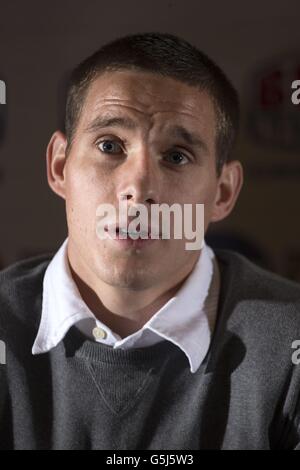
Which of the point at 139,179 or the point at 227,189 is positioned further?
the point at 227,189

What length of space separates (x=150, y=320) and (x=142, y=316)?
0.03m

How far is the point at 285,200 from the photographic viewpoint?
1037 mm

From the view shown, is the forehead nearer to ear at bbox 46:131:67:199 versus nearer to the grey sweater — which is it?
ear at bbox 46:131:67:199

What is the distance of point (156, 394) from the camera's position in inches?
35.2

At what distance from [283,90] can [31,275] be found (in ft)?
1.73

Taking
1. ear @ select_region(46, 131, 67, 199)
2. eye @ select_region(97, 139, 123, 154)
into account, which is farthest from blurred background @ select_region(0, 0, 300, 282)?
eye @ select_region(97, 139, 123, 154)

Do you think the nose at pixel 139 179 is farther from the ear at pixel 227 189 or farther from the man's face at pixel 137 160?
the ear at pixel 227 189

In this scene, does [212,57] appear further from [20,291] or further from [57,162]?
[20,291]

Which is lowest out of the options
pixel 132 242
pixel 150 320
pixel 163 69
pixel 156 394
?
pixel 156 394

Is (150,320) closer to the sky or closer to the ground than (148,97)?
closer to the ground

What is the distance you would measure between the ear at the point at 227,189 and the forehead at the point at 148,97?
0.12 metres

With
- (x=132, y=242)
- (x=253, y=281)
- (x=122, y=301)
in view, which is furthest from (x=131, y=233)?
(x=253, y=281)

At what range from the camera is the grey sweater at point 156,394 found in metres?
0.89

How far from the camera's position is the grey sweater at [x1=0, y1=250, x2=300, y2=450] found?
885 millimetres
